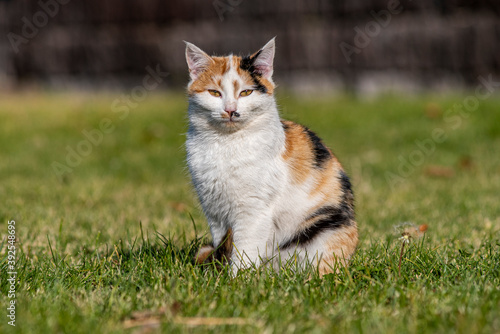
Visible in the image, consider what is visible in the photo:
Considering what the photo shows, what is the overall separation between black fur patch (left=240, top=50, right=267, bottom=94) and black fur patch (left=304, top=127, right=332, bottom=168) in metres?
0.41

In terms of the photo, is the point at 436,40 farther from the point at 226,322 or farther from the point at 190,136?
the point at 226,322

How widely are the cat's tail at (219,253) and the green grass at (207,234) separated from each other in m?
0.10

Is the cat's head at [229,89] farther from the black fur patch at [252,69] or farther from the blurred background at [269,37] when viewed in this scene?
the blurred background at [269,37]

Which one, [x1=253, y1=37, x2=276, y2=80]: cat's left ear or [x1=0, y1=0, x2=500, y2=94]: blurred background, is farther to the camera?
[x1=0, y1=0, x2=500, y2=94]: blurred background

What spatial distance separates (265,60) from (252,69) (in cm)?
8

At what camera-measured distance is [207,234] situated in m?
3.85

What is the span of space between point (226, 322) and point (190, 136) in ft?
3.93

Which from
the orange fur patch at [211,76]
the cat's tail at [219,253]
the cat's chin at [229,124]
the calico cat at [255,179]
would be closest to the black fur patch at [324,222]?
the calico cat at [255,179]

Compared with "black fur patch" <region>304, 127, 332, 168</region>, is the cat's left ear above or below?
above

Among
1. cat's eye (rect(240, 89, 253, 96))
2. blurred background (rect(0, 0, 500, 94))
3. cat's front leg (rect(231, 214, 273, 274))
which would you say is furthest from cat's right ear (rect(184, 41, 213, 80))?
blurred background (rect(0, 0, 500, 94))

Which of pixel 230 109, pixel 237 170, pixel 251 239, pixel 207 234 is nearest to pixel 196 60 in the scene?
pixel 230 109

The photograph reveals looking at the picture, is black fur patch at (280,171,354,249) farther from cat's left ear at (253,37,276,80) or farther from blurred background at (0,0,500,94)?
blurred background at (0,0,500,94)

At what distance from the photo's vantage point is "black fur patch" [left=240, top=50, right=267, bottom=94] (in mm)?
2980

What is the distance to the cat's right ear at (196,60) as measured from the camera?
301cm
